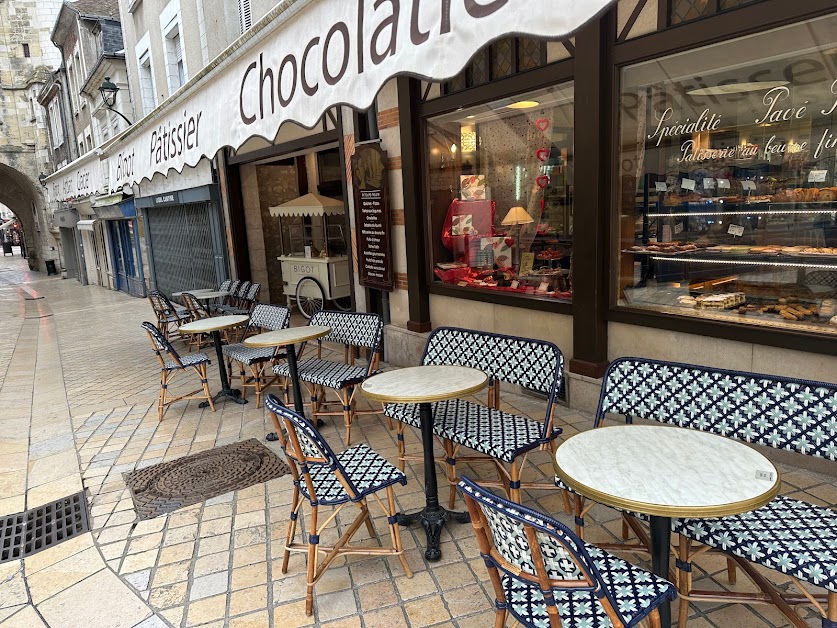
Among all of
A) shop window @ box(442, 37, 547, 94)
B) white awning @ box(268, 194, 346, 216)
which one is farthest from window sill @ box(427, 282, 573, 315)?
white awning @ box(268, 194, 346, 216)

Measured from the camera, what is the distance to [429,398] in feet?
9.72

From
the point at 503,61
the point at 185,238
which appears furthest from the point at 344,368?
the point at 185,238

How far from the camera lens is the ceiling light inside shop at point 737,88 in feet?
12.4

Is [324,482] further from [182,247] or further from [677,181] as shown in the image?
[182,247]

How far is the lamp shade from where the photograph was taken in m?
5.91

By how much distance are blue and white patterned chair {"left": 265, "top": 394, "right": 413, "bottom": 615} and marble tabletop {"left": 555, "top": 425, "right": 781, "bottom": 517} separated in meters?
0.99

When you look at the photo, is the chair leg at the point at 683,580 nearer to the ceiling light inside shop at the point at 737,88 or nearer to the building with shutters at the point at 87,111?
the ceiling light inside shop at the point at 737,88

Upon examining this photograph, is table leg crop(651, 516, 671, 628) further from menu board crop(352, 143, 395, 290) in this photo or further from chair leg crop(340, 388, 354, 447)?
menu board crop(352, 143, 395, 290)

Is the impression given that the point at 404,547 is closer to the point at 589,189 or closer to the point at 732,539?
the point at 732,539

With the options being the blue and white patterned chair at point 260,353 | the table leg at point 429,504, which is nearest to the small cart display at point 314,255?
the blue and white patterned chair at point 260,353

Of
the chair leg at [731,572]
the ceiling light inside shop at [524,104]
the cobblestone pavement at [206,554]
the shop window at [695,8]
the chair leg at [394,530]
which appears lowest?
the cobblestone pavement at [206,554]

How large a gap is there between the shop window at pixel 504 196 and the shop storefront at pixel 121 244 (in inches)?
470

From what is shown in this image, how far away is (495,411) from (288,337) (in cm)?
216

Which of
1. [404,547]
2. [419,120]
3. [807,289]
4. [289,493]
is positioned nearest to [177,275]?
[419,120]
